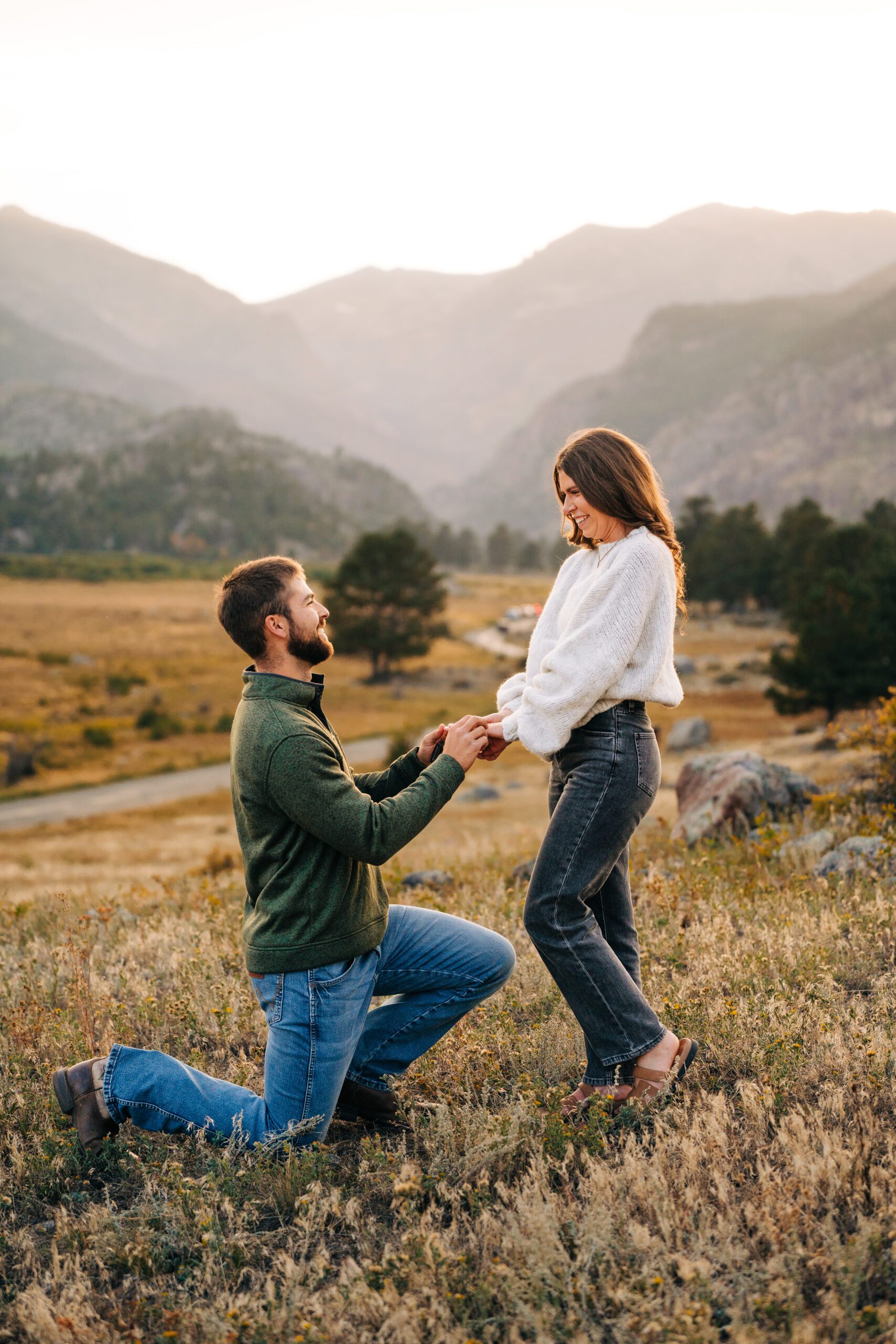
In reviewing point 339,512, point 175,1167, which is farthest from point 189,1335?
point 339,512

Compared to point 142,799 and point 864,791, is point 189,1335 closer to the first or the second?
point 864,791

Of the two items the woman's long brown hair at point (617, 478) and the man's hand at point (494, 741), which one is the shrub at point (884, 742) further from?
the man's hand at point (494, 741)

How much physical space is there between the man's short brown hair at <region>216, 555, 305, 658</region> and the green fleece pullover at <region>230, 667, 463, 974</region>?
133 mm

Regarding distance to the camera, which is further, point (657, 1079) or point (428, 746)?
point (428, 746)

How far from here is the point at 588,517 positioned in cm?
370

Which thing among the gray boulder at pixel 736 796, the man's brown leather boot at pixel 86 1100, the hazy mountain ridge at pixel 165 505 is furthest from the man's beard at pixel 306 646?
the hazy mountain ridge at pixel 165 505

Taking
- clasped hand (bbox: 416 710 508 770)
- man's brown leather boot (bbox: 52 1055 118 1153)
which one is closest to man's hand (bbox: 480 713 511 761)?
clasped hand (bbox: 416 710 508 770)

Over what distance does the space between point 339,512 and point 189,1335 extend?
196m

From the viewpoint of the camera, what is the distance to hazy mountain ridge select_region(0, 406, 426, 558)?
163 metres

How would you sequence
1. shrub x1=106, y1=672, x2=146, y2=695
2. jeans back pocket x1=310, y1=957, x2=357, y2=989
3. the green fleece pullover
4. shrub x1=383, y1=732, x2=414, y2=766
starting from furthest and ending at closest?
shrub x1=106, y1=672, x2=146, y2=695, shrub x1=383, y1=732, x2=414, y2=766, jeans back pocket x1=310, y1=957, x2=357, y2=989, the green fleece pullover

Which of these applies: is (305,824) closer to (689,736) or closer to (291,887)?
(291,887)

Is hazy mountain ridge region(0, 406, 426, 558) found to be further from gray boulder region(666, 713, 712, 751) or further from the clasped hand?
the clasped hand

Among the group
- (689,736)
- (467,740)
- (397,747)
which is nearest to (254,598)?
(467,740)

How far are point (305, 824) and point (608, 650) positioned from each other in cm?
120
